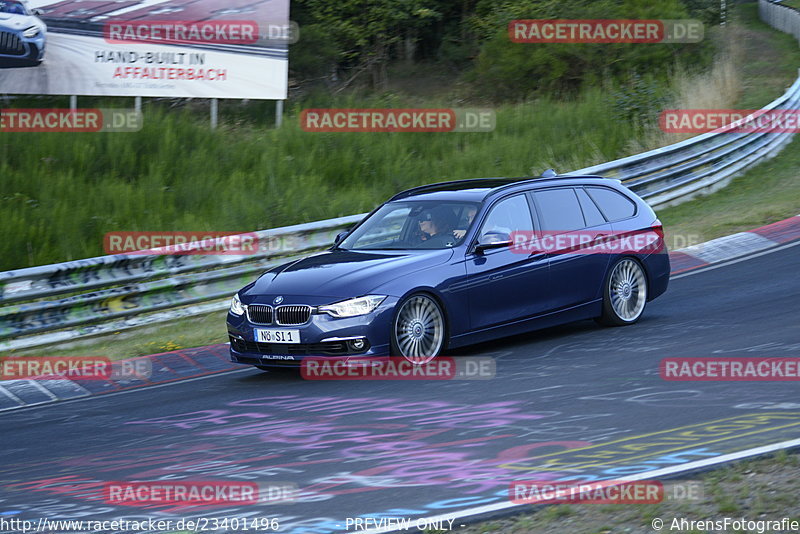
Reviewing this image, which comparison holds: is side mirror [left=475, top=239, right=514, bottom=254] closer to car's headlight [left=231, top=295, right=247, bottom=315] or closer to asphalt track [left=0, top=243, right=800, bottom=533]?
asphalt track [left=0, top=243, right=800, bottom=533]

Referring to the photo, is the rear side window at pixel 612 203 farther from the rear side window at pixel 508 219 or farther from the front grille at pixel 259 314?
the front grille at pixel 259 314

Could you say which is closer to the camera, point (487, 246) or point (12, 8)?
point (487, 246)

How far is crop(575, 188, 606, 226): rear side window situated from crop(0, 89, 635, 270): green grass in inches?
263

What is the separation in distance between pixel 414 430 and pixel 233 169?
12.9 m

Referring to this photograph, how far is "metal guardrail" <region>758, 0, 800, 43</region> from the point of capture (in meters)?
47.7

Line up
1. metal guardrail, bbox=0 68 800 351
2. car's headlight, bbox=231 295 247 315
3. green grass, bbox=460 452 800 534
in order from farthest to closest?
metal guardrail, bbox=0 68 800 351
car's headlight, bbox=231 295 247 315
green grass, bbox=460 452 800 534

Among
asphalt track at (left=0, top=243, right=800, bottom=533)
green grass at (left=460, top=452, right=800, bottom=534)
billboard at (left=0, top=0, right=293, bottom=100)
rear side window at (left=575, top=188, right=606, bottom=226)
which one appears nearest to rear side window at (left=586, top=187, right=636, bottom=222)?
rear side window at (left=575, top=188, right=606, bottom=226)

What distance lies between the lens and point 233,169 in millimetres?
19484

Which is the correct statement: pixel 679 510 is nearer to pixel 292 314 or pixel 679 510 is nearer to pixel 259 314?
pixel 292 314

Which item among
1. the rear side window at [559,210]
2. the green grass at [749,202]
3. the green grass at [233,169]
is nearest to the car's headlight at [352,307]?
the rear side window at [559,210]

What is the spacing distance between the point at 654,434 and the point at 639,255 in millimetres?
4605

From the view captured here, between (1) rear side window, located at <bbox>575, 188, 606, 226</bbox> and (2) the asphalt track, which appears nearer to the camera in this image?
(2) the asphalt track

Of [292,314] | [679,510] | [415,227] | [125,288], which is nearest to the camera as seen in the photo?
[679,510]

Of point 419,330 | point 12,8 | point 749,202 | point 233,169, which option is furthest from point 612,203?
point 12,8
